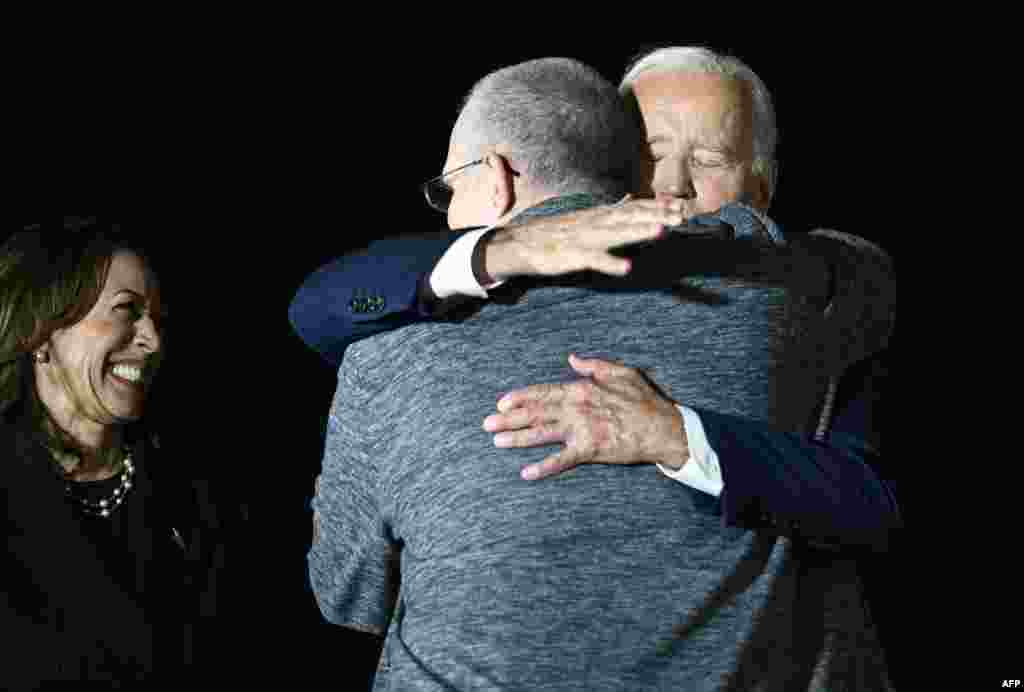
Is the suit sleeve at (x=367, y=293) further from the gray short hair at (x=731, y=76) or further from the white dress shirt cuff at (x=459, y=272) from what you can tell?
the gray short hair at (x=731, y=76)

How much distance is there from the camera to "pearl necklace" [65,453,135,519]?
2.42m

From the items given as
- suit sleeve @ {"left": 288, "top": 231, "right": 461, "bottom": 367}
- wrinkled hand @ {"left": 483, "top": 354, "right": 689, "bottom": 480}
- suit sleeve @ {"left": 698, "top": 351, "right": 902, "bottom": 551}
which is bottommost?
suit sleeve @ {"left": 698, "top": 351, "right": 902, "bottom": 551}

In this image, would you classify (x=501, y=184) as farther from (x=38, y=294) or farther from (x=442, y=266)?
(x=38, y=294)

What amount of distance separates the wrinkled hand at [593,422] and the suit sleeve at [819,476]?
0.06m

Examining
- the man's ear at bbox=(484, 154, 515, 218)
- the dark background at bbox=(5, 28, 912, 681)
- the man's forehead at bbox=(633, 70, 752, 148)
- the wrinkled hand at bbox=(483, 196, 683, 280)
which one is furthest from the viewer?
the dark background at bbox=(5, 28, 912, 681)

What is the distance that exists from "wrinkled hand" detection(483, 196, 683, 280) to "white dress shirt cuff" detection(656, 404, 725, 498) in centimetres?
22

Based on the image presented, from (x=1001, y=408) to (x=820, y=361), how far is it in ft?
5.28

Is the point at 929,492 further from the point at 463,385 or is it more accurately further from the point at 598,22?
the point at 463,385

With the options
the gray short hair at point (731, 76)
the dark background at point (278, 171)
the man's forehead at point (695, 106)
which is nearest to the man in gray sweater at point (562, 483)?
the man's forehead at point (695, 106)

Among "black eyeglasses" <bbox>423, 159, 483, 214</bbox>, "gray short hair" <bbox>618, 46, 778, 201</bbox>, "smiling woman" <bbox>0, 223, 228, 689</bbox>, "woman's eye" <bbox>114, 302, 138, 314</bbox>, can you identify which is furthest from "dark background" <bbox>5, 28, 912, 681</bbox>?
"black eyeglasses" <bbox>423, 159, 483, 214</bbox>

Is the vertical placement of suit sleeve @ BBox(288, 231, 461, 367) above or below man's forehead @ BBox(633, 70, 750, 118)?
below

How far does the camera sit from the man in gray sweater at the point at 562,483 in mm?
1512

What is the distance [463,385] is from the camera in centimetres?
154

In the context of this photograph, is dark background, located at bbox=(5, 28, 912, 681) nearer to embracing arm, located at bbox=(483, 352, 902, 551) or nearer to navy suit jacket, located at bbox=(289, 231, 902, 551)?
navy suit jacket, located at bbox=(289, 231, 902, 551)
